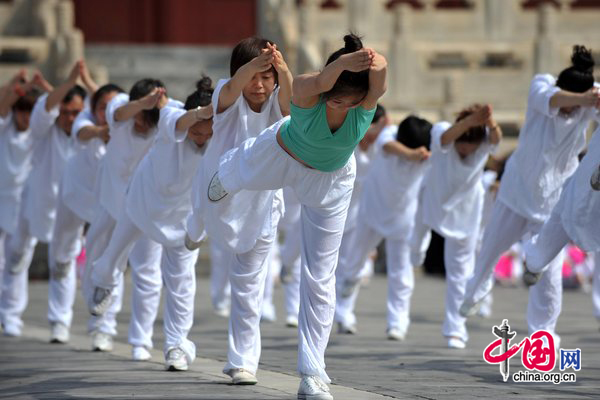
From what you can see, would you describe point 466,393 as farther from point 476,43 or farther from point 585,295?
point 476,43

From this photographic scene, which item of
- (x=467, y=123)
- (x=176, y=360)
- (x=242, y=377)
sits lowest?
(x=176, y=360)

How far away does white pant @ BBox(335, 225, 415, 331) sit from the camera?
11.3 m

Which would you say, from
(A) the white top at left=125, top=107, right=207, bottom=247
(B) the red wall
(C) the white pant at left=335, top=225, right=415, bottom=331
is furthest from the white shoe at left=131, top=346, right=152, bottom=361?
(B) the red wall

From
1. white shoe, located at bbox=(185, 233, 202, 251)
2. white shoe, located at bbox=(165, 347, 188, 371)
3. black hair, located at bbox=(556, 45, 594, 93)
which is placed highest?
black hair, located at bbox=(556, 45, 594, 93)

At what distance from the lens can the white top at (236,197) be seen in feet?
26.2

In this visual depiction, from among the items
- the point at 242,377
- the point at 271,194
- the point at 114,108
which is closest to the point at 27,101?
the point at 114,108

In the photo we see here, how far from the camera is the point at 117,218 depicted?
973cm

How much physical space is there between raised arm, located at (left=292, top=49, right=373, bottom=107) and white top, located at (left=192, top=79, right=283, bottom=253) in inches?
32.7

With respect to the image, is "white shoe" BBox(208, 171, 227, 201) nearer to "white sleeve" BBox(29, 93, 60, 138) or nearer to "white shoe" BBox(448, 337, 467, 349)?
"white shoe" BBox(448, 337, 467, 349)

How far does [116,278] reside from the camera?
31.3 feet

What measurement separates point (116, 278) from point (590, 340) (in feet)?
12.2

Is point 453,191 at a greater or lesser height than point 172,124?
lesser

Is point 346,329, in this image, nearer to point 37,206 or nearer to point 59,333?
point 59,333

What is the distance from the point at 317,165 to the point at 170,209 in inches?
72.6
